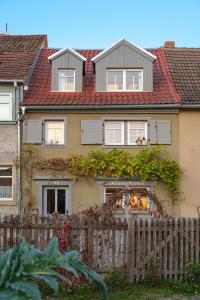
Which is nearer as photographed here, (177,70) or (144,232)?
(144,232)

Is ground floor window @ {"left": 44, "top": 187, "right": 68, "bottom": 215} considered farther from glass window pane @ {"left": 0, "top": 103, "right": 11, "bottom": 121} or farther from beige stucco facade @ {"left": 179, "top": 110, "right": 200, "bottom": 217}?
beige stucco facade @ {"left": 179, "top": 110, "right": 200, "bottom": 217}

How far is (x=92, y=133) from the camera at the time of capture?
65.1ft

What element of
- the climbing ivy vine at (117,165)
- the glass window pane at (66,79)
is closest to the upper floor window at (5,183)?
the climbing ivy vine at (117,165)

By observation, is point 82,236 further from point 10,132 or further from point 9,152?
point 10,132

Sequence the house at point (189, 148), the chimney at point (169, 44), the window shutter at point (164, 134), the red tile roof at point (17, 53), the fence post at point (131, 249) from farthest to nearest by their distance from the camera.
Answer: the chimney at point (169, 44)
the red tile roof at point (17, 53)
the window shutter at point (164, 134)
the house at point (189, 148)
the fence post at point (131, 249)

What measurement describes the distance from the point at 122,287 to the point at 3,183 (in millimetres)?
12400

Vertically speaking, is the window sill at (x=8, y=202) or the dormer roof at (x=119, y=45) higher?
the dormer roof at (x=119, y=45)

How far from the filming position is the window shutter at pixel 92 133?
780 inches

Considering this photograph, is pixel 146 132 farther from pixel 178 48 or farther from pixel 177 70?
pixel 178 48

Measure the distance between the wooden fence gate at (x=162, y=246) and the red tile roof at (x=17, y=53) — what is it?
12898 millimetres

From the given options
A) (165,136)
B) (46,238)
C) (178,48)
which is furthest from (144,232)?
(178,48)

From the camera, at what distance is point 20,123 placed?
1995cm

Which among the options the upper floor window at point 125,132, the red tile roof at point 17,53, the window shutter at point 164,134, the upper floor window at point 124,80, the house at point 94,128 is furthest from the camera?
the upper floor window at point 124,80

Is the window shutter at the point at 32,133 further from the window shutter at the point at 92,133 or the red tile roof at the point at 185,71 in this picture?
the red tile roof at the point at 185,71
